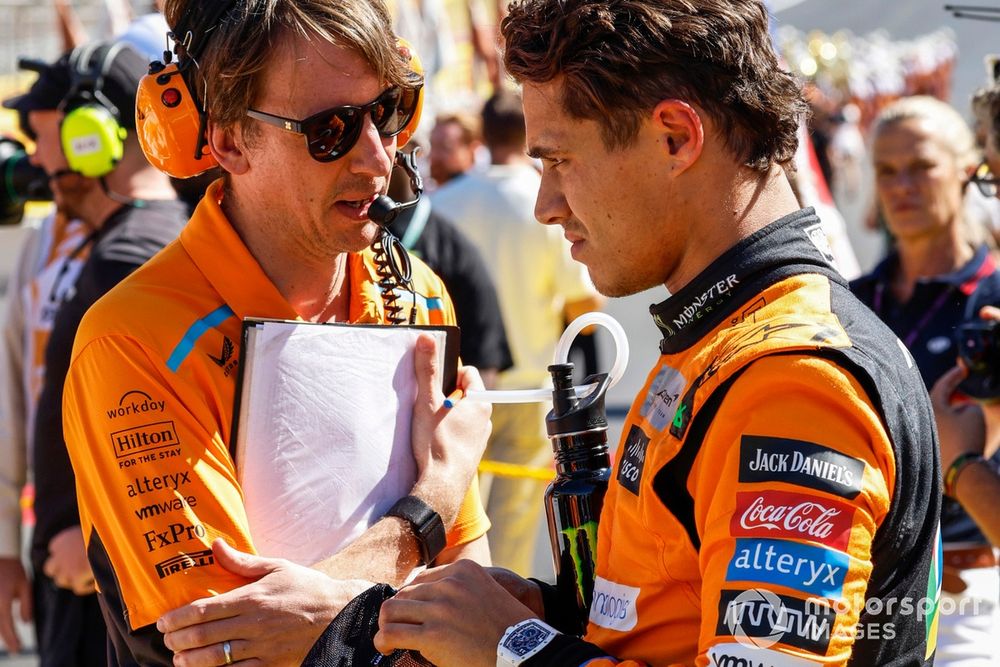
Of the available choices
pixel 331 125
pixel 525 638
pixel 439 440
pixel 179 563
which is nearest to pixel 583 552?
pixel 525 638

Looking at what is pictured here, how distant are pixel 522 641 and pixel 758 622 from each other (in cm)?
36

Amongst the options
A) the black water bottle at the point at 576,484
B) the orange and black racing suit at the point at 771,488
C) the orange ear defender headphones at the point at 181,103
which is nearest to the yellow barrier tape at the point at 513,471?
the orange ear defender headphones at the point at 181,103

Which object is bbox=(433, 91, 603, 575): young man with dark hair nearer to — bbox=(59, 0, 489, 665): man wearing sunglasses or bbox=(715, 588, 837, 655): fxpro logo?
bbox=(59, 0, 489, 665): man wearing sunglasses

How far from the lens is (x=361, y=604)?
5.84 ft

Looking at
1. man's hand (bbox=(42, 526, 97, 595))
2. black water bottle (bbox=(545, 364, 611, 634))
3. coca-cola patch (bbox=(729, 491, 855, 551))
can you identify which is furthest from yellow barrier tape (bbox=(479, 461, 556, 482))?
coca-cola patch (bbox=(729, 491, 855, 551))

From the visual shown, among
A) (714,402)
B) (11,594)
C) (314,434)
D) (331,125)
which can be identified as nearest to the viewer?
(714,402)

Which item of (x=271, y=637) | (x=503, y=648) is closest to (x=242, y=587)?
(x=271, y=637)

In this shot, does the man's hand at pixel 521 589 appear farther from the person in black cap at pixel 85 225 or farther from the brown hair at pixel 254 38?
the person in black cap at pixel 85 225

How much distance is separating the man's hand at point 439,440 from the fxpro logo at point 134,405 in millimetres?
481

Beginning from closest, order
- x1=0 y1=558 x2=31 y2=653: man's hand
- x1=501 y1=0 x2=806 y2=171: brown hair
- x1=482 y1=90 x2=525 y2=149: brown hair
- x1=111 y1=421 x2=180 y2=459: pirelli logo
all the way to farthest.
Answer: x1=501 y1=0 x2=806 y2=171: brown hair → x1=111 y1=421 x2=180 y2=459: pirelli logo → x1=0 y1=558 x2=31 y2=653: man's hand → x1=482 y1=90 x2=525 y2=149: brown hair

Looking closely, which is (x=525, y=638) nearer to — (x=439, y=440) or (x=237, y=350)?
(x=439, y=440)

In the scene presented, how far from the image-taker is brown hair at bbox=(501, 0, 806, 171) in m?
1.68

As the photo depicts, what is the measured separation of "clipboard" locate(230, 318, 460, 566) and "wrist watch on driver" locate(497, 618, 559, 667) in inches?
20.7

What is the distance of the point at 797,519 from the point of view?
1386 mm
